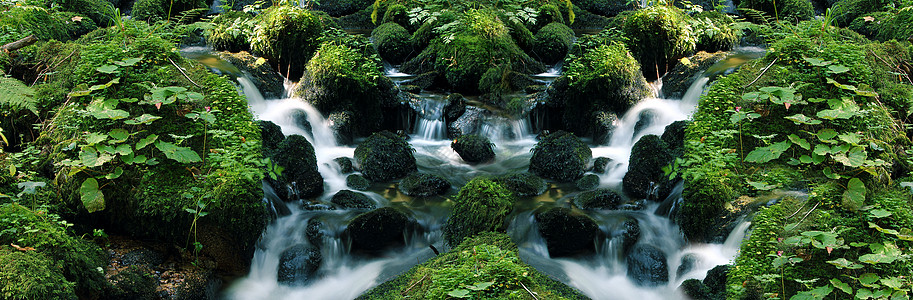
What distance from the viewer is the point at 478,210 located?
6.83 meters

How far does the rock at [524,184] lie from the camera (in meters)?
8.46

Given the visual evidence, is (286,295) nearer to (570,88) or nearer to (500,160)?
(500,160)

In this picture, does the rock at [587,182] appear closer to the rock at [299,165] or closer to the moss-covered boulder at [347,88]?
the rock at [299,165]

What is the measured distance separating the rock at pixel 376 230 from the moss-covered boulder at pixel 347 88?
338 centimetres

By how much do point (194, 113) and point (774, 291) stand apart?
5319 millimetres

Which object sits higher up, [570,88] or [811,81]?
[811,81]

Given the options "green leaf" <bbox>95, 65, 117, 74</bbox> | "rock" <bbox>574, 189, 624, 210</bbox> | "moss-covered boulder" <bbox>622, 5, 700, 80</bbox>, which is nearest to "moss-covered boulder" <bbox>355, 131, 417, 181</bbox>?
"rock" <bbox>574, 189, 624, 210</bbox>

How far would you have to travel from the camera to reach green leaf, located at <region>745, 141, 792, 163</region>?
19.1 feet

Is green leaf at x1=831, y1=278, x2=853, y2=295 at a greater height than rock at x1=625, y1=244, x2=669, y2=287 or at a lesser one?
greater

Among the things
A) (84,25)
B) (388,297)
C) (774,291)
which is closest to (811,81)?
(774,291)

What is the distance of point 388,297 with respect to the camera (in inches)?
226

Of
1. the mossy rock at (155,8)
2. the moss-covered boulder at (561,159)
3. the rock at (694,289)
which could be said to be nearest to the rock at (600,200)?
the moss-covered boulder at (561,159)

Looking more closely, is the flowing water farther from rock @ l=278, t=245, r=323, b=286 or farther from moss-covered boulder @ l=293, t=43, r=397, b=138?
moss-covered boulder @ l=293, t=43, r=397, b=138

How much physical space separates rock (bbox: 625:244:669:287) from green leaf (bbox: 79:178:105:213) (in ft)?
16.7
